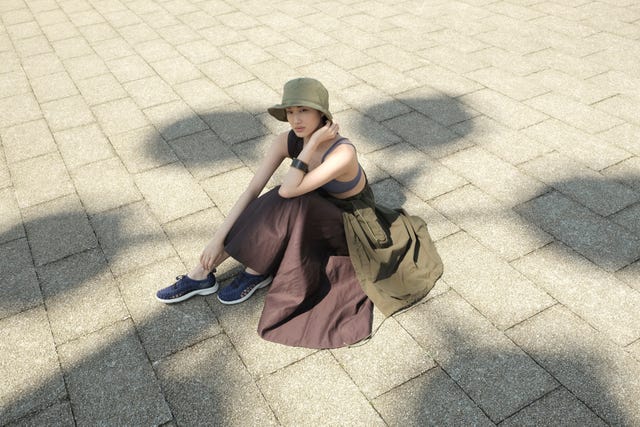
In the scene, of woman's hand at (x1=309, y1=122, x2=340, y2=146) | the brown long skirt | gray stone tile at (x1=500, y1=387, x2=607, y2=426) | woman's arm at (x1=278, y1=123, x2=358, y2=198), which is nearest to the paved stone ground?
gray stone tile at (x1=500, y1=387, x2=607, y2=426)

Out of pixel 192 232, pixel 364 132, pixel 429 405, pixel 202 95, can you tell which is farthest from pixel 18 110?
pixel 429 405

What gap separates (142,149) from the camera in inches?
200

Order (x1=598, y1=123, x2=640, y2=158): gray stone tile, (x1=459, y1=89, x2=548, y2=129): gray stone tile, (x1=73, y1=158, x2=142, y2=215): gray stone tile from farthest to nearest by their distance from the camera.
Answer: (x1=459, y1=89, x2=548, y2=129): gray stone tile
(x1=598, y1=123, x2=640, y2=158): gray stone tile
(x1=73, y1=158, x2=142, y2=215): gray stone tile

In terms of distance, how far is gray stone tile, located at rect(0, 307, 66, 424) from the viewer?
9.43 ft

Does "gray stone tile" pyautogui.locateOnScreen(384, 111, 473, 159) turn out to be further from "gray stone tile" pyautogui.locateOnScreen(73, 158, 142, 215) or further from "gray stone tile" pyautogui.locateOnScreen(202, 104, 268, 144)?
"gray stone tile" pyautogui.locateOnScreen(73, 158, 142, 215)

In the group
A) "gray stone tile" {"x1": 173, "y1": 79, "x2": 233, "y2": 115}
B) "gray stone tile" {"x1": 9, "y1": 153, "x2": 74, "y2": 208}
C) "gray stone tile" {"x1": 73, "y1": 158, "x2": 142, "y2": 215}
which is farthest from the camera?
"gray stone tile" {"x1": 173, "y1": 79, "x2": 233, "y2": 115}

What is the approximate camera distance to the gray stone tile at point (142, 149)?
15.9 ft

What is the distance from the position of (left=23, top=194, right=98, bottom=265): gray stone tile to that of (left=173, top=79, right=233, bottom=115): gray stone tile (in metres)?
1.80

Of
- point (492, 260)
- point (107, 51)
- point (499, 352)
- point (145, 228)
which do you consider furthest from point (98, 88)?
point (499, 352)

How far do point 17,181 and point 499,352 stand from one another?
396 cm

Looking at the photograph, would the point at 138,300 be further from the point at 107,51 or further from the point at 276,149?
the point at 107,51

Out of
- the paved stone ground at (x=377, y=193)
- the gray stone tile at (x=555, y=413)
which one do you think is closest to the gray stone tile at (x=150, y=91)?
the paved stone ground at (x=377, y=193)

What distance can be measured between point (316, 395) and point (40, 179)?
317cm

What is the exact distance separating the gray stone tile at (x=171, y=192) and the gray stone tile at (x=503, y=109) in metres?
2.78
